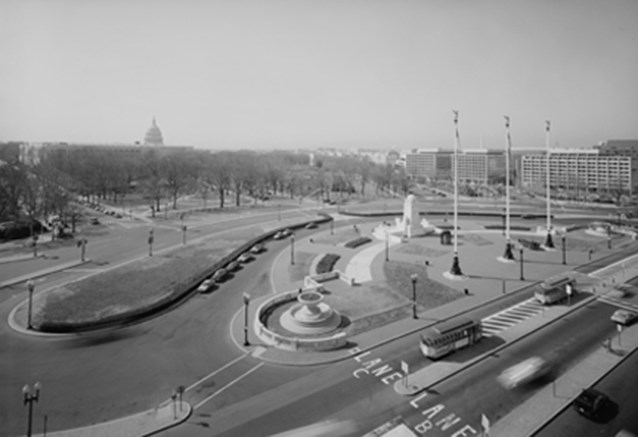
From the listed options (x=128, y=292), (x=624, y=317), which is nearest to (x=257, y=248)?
(x=128, y=292)

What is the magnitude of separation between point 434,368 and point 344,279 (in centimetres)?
1687

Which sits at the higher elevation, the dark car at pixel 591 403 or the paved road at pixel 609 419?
the dark car at pixel 591 403

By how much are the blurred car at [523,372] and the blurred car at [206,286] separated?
2550 cm

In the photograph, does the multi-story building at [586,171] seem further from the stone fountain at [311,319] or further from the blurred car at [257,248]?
the stone fountain at [311,319]

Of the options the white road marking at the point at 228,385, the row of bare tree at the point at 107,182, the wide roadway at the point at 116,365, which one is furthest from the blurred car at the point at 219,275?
the row of bare tree at the point at 107,182

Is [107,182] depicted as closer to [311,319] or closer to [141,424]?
[311,319]

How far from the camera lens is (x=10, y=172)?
60844 millimetres

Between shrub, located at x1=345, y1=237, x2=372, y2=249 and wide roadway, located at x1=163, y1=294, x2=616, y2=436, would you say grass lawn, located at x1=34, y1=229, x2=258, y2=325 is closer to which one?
wide roadway, located at x1=163, y1=294, x2=616, y2=436

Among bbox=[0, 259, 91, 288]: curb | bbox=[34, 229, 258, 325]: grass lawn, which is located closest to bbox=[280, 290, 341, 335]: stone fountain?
bbox=[34, 229, 258, 325]: grass lawn

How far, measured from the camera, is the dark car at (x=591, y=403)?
678 inches

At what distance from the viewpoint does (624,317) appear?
2661cm

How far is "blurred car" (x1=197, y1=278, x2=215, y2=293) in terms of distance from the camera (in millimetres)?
35438

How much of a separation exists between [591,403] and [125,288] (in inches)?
1391

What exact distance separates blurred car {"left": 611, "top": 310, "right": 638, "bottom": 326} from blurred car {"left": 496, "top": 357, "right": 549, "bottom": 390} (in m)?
9.15
